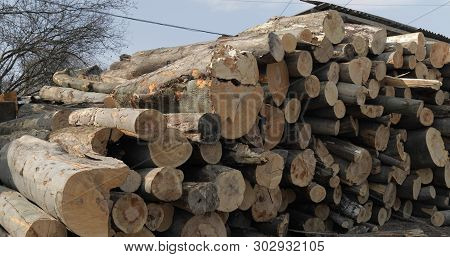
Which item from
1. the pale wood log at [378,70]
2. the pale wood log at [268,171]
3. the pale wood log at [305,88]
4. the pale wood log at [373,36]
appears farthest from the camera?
the pale wood log at [373,36]

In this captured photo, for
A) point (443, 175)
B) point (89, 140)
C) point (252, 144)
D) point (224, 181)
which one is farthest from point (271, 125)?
point (443, 175)

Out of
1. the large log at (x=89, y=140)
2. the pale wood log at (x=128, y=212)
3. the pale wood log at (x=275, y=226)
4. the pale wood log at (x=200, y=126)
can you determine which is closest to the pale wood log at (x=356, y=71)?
the pale wood log at (x=275, y=226)

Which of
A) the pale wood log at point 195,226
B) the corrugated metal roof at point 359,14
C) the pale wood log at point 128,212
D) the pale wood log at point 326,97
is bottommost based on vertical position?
the pale wood log at point 195,226

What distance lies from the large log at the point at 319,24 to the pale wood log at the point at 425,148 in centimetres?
174

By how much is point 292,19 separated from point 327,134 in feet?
7.42

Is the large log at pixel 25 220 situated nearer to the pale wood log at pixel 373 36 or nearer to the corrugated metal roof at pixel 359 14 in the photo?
the pale wood log at pixel 373 36

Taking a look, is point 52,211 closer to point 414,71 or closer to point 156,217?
point 156,217

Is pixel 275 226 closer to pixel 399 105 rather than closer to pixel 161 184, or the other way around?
pixel 161 184

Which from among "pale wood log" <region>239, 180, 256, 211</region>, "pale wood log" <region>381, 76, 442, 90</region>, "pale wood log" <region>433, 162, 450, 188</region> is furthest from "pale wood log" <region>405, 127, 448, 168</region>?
"pale wood log" <region>239, 180, 256, 211</region>

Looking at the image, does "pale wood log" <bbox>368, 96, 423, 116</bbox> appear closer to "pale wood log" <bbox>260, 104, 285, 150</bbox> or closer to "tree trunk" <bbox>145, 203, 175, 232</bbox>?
"pale wood log" <bbox>260, 104, 285, 150</bbox>

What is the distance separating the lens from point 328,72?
18.2ft

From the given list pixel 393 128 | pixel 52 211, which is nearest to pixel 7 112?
pixel 52 211

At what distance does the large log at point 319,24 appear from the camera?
584cm

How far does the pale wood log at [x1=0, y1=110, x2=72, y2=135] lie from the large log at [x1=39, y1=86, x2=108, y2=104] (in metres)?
1.11
